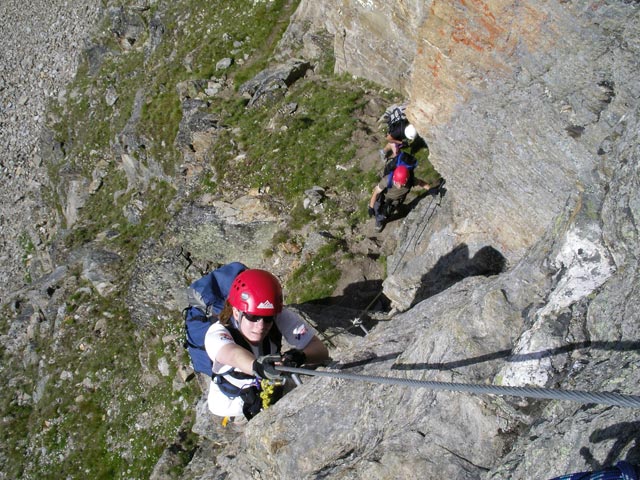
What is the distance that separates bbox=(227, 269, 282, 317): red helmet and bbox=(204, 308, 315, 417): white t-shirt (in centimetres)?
53

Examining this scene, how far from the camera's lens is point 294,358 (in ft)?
24.8

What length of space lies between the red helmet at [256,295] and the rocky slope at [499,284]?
138 cm

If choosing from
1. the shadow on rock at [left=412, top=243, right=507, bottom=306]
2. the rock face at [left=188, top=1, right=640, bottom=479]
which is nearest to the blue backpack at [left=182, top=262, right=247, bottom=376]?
the rock face at [left=188, top=1, right=640, bottom=479]

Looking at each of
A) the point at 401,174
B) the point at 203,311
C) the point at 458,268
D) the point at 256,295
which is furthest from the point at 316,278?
the point at 256,295

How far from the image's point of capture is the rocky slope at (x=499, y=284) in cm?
539

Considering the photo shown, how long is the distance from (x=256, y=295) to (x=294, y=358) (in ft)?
3.51

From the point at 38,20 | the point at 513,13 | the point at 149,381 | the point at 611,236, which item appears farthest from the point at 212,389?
the point at 38,20

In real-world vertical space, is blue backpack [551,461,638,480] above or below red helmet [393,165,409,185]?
above

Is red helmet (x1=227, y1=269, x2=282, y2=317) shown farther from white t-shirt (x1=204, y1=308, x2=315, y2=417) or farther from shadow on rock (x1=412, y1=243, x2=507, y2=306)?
shadow on rock (x1=412, y1=243, x2=507, y2=306)

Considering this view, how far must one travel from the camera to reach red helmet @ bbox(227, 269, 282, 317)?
727 centimetres

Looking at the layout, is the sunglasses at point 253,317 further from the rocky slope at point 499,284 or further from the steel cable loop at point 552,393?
the steel cable loop at point 552,393

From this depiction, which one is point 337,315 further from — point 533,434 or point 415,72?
point 533,434

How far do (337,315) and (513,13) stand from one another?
767cm

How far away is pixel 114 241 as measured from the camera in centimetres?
2925
